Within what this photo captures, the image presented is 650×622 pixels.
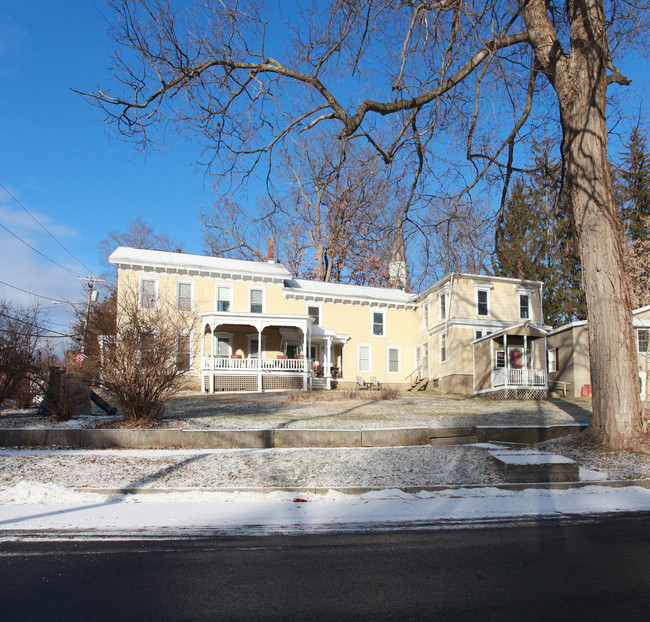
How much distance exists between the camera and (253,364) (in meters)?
26.7

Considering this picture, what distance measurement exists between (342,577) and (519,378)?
22.6 m

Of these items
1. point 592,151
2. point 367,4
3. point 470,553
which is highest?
point 367,4

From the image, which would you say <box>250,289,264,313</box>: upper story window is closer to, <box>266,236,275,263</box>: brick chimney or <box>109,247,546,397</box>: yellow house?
<box>109,247,546,397</box>: yellow house

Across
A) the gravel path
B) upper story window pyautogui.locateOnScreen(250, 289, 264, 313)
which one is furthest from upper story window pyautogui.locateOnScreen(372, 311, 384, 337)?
the gravel path

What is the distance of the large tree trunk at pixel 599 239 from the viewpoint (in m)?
9.65

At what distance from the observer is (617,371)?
9633mm

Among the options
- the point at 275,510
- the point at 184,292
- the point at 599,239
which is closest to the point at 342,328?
the point at 184,292

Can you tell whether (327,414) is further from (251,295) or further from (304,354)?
(251,295)

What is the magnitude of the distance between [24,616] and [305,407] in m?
14.0

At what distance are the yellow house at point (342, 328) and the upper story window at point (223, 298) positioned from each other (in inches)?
2.0

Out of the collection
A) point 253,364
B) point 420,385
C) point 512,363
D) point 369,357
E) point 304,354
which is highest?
point 304,354

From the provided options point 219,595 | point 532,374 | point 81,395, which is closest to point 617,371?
point 219,595

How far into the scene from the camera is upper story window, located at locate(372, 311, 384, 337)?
3216 centimetres

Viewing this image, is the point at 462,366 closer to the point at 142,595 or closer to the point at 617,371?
the point at 617,371
